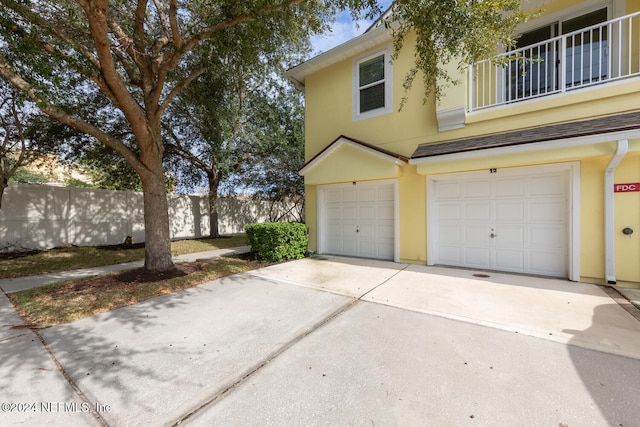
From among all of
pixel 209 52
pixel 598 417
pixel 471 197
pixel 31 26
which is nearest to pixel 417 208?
pixel 471 197

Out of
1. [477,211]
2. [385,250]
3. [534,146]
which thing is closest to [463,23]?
[534,146]

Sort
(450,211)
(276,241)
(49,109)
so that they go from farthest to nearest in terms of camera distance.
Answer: (276,241)
(450,211)
(49,109)

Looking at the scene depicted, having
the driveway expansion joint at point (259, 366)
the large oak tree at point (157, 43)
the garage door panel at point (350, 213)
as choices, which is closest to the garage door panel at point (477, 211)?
the garage door panel at point (350, 213)

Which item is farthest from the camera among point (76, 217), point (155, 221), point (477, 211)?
point (76, 217)

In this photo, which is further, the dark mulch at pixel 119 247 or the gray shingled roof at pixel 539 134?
the dark mulch at pixel 119 247

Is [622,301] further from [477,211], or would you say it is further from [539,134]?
[539,134]

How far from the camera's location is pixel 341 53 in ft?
27.2

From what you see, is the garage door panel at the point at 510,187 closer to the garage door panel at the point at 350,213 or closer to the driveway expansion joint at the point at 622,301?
the driveway expansion joint at the point at 622,301

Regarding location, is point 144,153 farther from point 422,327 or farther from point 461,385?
point 461,385

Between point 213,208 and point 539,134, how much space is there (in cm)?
1334

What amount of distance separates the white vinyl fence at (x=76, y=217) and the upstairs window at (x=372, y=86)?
1055 cm

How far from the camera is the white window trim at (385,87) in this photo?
7699 mm

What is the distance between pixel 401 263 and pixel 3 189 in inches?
507

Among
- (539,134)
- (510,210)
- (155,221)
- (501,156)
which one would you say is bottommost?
(155,221)
